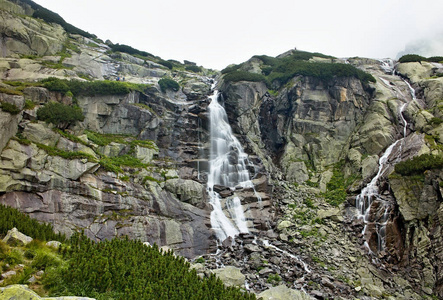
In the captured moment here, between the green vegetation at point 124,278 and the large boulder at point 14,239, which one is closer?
the green vegetation at point 124,278

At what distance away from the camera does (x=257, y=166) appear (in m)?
34.5

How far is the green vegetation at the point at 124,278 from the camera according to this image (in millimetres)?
8711

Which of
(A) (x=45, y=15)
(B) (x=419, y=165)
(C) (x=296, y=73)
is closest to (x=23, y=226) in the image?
(B) (x=419, y=165)

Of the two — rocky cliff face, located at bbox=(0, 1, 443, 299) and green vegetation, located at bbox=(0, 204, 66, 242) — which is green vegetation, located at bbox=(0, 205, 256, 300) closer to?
green vegetation, located at bbox=(0, 204, 66, 242)

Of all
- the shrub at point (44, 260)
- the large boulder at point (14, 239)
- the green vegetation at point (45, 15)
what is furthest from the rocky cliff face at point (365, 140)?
the green vegetation at point (45, 15)

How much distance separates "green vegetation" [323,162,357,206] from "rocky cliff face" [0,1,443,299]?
0.20 m

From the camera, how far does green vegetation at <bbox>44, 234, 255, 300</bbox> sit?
Result: 8711 mm

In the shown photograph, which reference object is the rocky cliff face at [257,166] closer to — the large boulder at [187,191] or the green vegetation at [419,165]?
the large boulder at [187,191]

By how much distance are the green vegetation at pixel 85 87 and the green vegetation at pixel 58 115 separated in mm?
6098

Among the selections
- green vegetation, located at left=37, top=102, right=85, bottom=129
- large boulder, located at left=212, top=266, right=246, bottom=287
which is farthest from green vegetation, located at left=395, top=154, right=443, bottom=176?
green vegetation, located at left=37, top=102, right=85, bottom=129

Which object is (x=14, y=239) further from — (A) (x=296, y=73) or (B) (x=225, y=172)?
(A) (x=296, y=73)

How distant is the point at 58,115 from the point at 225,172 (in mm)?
19160

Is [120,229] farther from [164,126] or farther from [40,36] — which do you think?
[40,36]

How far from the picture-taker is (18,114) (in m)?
21.1
